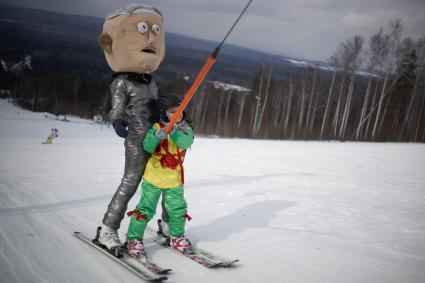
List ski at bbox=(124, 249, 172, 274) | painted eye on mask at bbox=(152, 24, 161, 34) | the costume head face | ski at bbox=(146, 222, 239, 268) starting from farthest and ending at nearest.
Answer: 1. painted eye on mask at bbox=(152, 24, 161, 34)
2. the costume head face
3. ski at bbox=(146, 222, 239, 268)
4. ski at bbox=(124, 249, 172, 274)

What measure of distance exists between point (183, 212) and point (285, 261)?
1.21m

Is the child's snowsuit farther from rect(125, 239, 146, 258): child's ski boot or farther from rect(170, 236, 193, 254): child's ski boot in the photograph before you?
rect(170, 236, 193, 254): child's ski boot

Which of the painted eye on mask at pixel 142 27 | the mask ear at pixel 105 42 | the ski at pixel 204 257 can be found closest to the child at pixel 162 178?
the ski at pixel 204 257

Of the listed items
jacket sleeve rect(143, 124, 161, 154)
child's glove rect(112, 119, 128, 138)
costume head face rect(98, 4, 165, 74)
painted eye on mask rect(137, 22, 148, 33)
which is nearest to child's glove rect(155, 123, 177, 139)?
jacket sleeve rect(143, 124, 161, 154)

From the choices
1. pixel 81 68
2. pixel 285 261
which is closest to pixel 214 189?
pixel 285 261

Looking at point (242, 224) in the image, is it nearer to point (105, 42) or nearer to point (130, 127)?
point (130, 127)

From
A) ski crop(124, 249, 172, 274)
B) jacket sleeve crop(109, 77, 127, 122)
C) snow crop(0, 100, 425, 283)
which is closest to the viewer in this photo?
ski crop(124, 249, 172, 274)

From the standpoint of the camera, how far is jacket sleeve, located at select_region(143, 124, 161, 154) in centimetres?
323

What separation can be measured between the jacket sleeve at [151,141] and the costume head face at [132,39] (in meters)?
0.80

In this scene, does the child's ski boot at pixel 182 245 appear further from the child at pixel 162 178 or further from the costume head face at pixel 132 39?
the costume head face at pixel 132 39

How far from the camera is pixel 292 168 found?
10758 mm

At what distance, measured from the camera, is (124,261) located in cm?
317

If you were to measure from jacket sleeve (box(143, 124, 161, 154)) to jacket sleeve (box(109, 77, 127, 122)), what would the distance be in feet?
1.22

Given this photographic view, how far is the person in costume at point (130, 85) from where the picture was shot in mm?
3508
